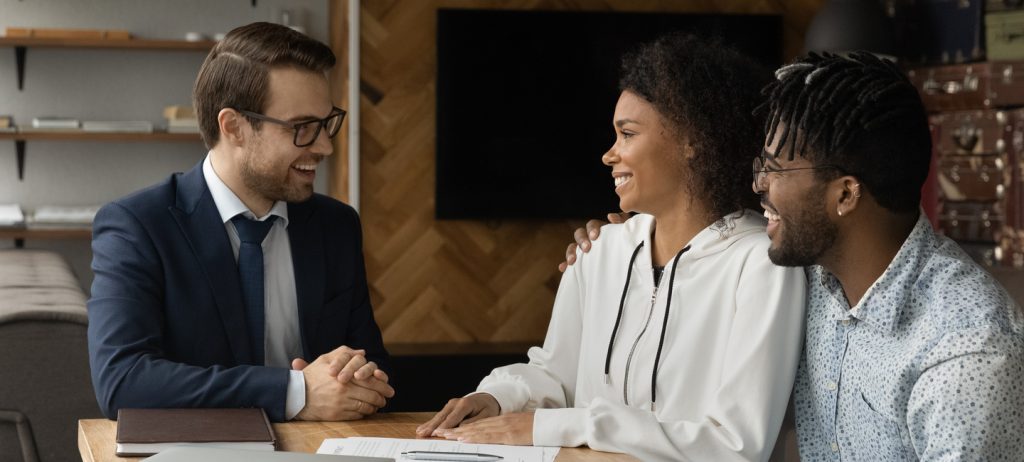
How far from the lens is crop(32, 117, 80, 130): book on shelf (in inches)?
203

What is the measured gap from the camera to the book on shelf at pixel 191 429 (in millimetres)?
1622

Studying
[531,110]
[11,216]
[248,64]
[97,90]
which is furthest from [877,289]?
[97,90]

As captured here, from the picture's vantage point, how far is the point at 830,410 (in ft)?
5.63

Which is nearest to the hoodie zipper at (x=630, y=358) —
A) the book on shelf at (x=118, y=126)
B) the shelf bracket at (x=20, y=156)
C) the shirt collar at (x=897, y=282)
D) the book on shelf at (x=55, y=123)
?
the shirt collar at (x=897, y=282)

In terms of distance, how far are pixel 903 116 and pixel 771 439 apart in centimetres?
47

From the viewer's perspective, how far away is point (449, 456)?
5.28 feet

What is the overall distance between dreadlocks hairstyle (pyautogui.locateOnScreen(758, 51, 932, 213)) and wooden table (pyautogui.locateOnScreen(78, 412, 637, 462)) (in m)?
Result: 0.49

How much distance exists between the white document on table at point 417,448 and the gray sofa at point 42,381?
1.06 m

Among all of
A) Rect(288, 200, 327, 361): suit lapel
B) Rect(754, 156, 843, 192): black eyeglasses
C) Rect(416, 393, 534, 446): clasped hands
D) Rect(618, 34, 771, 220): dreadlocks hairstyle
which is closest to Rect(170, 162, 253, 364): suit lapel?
Rect(288, 200, 327, 361): suit lapel

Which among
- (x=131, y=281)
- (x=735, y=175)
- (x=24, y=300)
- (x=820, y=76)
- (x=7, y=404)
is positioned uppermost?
(x=820, y=76)

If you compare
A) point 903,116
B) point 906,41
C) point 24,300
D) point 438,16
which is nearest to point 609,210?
point 438,16

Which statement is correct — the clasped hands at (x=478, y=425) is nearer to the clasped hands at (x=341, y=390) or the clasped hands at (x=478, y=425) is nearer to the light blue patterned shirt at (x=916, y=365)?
the clasped hands at (x=341, y=390)

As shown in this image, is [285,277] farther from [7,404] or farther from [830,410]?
[830,410]

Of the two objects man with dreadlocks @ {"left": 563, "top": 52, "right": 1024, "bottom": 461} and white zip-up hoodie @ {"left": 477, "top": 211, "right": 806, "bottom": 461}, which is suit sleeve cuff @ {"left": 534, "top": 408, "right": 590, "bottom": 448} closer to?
white zip-up hoodie @ {"left": 477, "top": 211, "right": 806, "bottom": 461}
